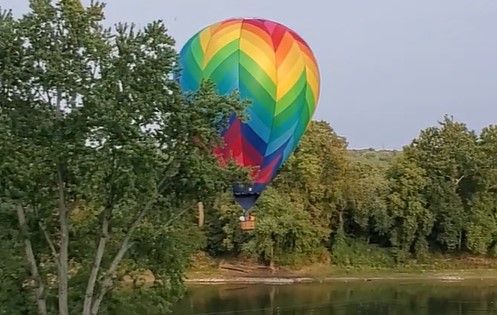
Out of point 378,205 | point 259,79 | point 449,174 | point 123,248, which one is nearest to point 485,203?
point 449,174

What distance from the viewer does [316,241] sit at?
36000mm

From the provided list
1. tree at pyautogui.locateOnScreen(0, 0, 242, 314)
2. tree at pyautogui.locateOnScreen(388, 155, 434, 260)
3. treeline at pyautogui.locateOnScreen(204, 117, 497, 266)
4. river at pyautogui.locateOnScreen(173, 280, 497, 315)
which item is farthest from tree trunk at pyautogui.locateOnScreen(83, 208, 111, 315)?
tree at pyautogui.locateOnScreen(388, 155, 434, 260)

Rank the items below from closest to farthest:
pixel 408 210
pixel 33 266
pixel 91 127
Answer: pixel 91 127
pixel 33 266
pixel 408 210

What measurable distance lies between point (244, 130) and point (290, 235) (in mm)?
22108

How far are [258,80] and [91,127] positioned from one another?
4.79 metres

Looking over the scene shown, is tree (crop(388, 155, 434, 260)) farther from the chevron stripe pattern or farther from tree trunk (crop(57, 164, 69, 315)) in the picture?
tree trunk (crop(57, 164, 69, 315))

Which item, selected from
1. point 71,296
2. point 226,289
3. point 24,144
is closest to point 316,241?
point 226,289

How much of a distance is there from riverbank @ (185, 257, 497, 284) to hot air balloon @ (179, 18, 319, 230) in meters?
20.2

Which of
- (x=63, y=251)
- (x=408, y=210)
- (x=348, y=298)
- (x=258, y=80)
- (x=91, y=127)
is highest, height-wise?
(x=258, y=80)

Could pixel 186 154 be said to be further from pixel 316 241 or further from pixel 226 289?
pixel 316 241

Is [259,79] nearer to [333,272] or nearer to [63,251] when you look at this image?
[63,251]

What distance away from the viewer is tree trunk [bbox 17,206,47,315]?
1009 cm

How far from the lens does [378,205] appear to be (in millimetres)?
36375

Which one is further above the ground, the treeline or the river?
the treeline
